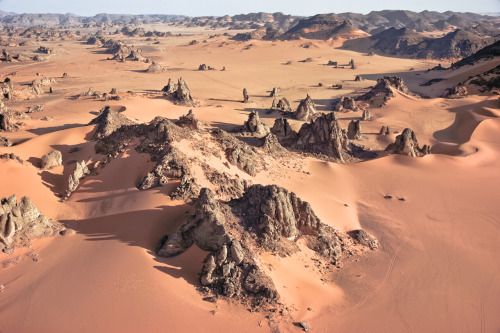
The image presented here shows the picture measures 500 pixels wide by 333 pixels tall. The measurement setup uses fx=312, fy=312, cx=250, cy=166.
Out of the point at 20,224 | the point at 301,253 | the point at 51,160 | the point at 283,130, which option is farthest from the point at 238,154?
the point at 20,224

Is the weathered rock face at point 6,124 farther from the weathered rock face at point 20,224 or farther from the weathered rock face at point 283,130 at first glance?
the weathered rock face at point 283,130

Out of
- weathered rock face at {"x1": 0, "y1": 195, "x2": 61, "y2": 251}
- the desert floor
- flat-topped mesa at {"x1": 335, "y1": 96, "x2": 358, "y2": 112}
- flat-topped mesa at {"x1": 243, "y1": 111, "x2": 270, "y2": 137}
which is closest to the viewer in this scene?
the desert floor

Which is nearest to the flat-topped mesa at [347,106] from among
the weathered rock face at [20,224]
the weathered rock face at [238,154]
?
the weathered rock face at [238,154]

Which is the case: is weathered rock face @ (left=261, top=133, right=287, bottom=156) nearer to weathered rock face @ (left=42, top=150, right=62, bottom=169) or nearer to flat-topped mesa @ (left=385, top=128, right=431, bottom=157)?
flat-topped mesa @ (left=385, top=128, right=431, bottom=157)

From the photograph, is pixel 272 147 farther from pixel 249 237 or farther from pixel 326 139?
pixel 249 237

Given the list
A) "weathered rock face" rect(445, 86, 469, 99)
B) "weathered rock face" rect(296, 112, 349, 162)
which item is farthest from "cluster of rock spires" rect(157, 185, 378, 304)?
"weathered rock face" rect(445, 86, 469, 99)

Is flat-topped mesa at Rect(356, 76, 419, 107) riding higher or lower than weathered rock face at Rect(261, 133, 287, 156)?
higher
